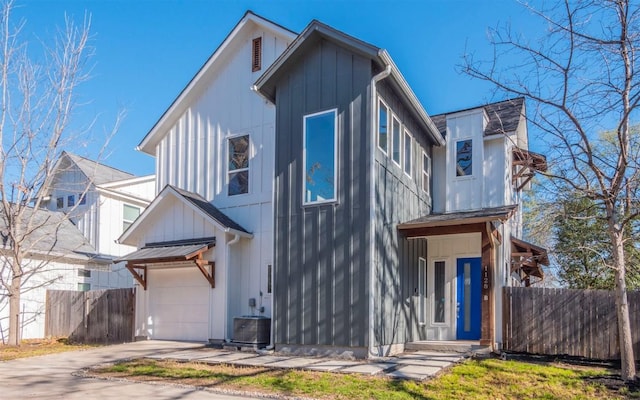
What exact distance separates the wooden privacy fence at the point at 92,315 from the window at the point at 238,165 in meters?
4.40

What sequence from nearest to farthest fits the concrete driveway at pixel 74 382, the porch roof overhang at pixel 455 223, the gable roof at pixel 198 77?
the concrete driveway at pixel 74 382
the porch roof overhang at pixel 455 223
the gable roof at pixel 198 77

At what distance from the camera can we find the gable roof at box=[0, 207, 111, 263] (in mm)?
17047

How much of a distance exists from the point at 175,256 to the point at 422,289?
6347mm

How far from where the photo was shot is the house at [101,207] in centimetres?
2005

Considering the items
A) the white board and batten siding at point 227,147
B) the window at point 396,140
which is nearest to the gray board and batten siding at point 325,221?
the window at point 396,140

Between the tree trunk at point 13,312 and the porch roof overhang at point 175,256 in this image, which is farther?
the tree trunk at point 13,312

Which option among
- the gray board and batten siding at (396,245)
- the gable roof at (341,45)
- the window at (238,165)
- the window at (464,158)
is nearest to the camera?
the gable roof at (341,45)

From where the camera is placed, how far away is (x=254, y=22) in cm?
1419

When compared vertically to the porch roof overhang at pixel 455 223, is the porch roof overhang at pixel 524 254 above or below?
below

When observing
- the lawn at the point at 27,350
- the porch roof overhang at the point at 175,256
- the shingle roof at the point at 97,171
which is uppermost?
the shingle roof at the point at 97,171

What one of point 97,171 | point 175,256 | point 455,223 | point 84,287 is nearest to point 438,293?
point 455,223

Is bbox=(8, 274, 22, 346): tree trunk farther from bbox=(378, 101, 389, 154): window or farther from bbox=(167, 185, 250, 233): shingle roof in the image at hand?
bbox=(378, 101, 389, 154): window

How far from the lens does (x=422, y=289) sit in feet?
44.9

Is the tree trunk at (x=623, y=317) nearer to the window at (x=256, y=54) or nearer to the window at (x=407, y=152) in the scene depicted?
the window at (x=407, y=152)
